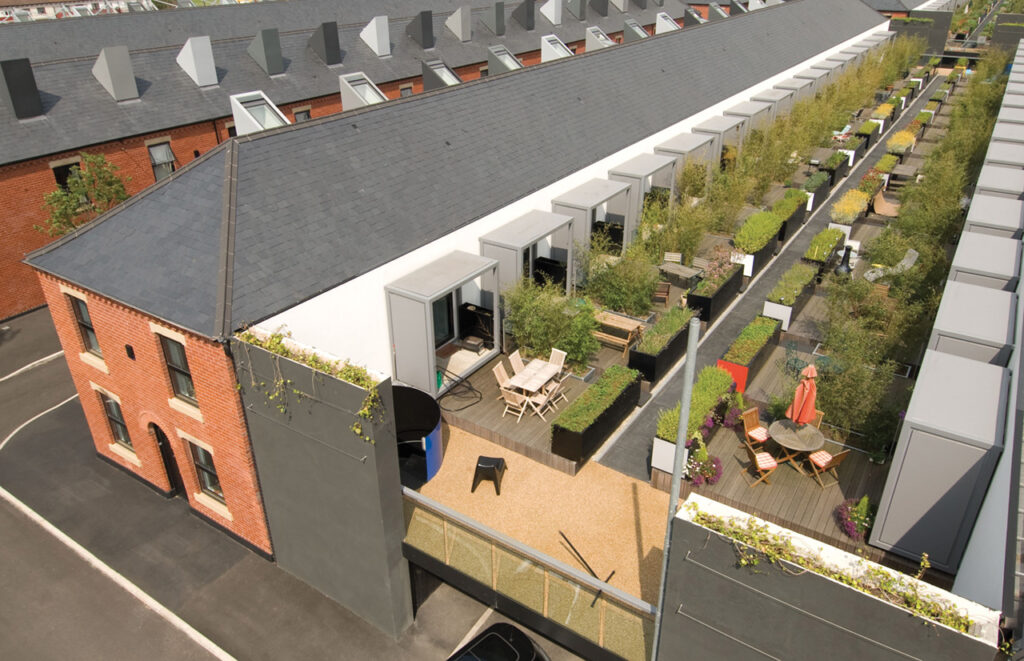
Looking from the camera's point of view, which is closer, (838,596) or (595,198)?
(838,596)

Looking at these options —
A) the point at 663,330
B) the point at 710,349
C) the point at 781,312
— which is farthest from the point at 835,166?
the point at 663,330

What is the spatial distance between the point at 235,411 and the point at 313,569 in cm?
313

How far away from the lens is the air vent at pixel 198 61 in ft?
83.6

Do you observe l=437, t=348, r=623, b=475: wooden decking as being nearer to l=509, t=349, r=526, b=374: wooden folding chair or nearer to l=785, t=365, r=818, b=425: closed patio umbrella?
l=509, t=349, r=526, b=374: wooden folding chair

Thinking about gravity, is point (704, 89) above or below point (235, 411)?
above

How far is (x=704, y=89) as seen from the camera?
28172 mm

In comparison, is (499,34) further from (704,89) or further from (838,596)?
(838,596)

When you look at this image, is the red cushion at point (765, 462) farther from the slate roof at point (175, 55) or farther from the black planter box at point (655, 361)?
the slate roof at point (175, 55)

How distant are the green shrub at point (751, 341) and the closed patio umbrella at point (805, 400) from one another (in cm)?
268

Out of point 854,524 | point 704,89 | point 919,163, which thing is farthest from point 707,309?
point 919,163

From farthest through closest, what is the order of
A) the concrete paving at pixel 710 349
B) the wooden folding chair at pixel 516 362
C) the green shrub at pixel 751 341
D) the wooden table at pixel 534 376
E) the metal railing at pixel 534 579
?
the green shrub at pixel 751 341 < the wooden folding chair at pixel 516 362 < the wooden table at pixel 534 376 < the concrete paving at pixel 710 349 < the metal railing at pixel 534 579

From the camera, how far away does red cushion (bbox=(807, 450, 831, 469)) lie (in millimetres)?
11781

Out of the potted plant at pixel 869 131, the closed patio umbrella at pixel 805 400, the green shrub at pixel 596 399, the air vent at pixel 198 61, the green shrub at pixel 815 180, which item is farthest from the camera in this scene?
the potted plant at pixel 869 131

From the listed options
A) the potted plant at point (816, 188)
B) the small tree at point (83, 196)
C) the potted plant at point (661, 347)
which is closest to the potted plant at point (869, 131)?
the potted plant at point (816, 188)
